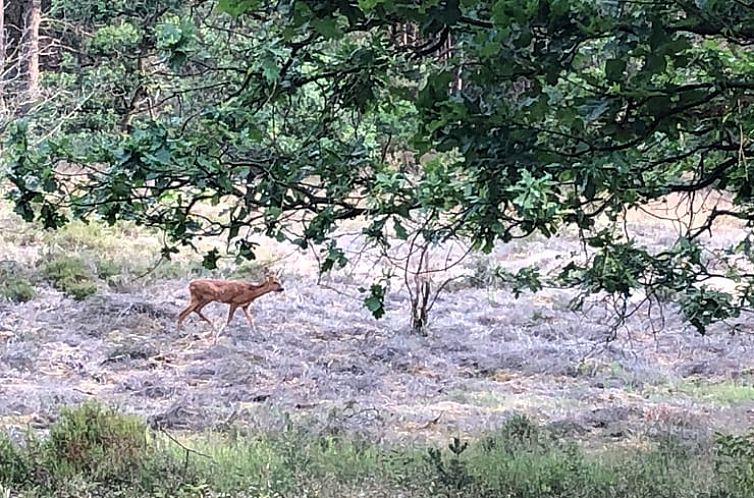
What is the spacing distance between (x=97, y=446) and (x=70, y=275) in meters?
8.43

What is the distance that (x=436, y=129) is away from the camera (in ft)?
7.94

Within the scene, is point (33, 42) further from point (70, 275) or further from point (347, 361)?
point (347, 361)

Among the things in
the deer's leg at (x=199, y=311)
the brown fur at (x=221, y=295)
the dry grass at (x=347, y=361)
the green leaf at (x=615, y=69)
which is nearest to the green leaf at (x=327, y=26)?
the green leaf at (x=615, y=69)

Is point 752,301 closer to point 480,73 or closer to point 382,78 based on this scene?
point 382,78

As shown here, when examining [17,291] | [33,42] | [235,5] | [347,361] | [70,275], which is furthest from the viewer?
[33,42]

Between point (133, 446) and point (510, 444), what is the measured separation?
2377 millimetres

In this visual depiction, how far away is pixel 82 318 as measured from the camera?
11125 millimetres

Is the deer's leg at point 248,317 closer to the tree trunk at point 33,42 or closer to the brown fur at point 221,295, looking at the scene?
the brown fur at point 221,295

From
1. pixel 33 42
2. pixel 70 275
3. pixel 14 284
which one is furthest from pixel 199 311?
pixel 33 42

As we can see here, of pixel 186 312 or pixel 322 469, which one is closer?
pixel 322 469

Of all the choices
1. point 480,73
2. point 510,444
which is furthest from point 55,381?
point 480,73

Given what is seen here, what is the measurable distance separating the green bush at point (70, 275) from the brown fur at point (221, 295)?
1.69 metres

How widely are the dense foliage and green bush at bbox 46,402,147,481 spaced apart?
1403 mm

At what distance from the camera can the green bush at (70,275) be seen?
12.1m
